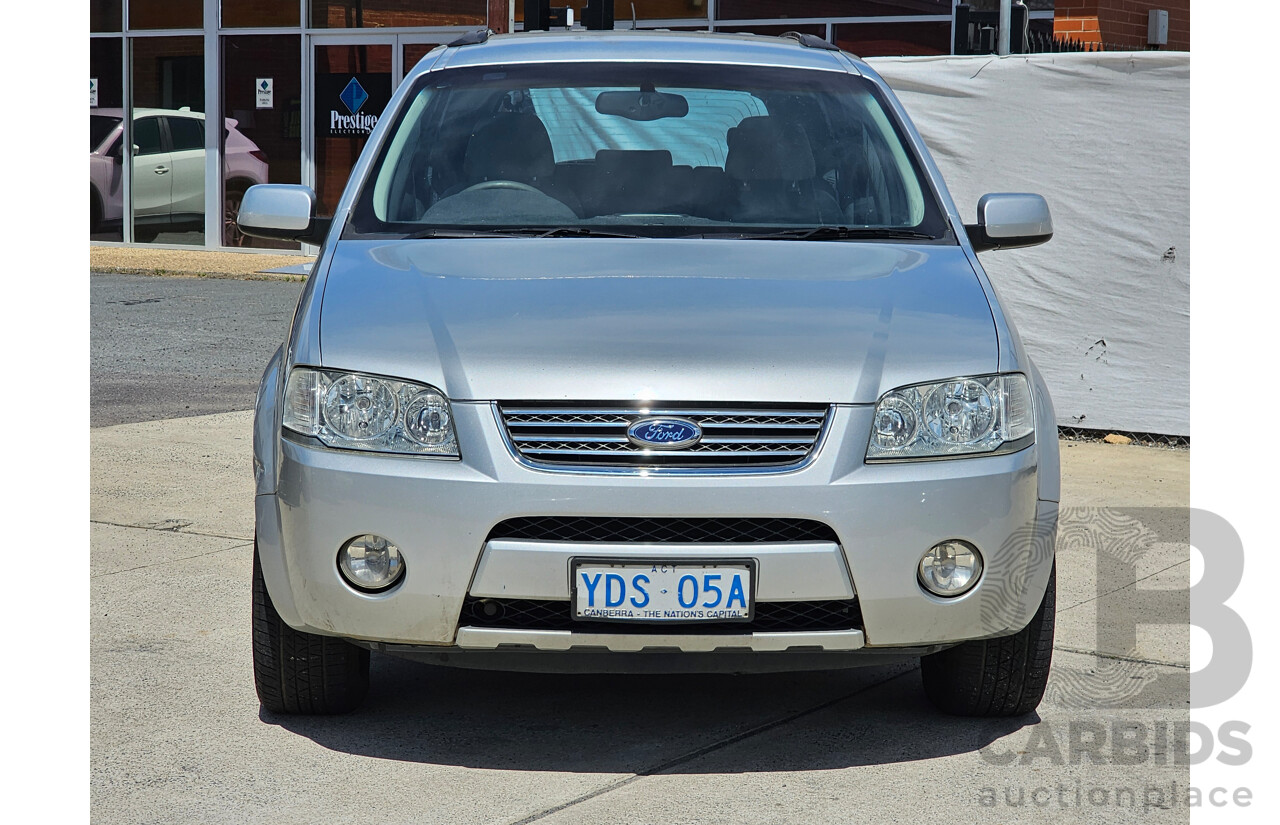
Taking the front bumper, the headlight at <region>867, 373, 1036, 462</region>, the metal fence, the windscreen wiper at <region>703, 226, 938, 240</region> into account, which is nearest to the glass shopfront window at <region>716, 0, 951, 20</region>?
the metal fence

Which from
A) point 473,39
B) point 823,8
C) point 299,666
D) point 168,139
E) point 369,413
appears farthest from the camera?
point 168,139

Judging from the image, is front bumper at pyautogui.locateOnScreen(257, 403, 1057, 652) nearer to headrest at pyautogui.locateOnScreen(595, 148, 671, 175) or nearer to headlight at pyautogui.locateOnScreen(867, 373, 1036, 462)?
headlight at pyautogui.locateOnScreen(867, 373, 1036, 462)

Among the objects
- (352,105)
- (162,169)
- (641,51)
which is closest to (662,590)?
(641,51)

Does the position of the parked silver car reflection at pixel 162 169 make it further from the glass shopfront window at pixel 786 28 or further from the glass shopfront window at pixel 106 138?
the glass shopfront window at pixel 786 28

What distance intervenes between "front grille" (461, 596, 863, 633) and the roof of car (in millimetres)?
2093

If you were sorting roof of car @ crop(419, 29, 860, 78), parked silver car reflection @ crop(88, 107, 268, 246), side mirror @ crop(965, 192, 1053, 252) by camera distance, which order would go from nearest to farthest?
side mirror @ crop(965, 192, 1053, 252) < roof of car @ crop(419, 29, 860, 78) < parked silver car reflection @ crop(88, 107, 268, 246)

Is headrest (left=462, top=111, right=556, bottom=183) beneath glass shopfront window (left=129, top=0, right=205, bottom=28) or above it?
beneath

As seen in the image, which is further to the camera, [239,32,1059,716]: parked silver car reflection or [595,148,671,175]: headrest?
[595,148,671,175]: headrest

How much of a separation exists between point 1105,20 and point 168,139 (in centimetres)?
1243

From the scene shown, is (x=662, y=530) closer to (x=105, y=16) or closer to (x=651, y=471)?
(x=651, y=471)

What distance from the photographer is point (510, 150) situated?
455cm

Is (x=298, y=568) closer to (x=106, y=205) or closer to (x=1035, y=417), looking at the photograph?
(x=1035, y=417)

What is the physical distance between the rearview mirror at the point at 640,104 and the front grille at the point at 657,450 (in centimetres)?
168

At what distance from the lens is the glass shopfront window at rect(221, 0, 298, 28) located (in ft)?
64.3
